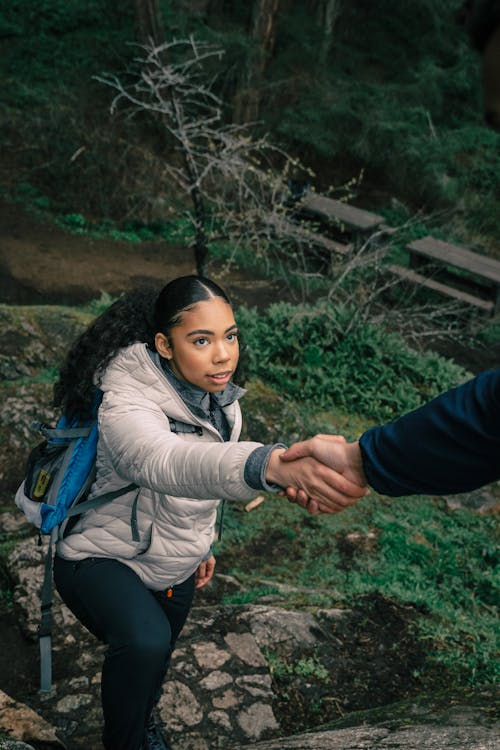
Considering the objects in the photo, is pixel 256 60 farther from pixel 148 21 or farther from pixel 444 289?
pixel 444 289

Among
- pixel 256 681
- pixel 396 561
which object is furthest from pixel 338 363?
pixel 256 681

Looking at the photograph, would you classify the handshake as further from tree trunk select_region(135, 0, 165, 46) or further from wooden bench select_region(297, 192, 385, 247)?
tree trunk select_region(135, 0, 165, 46)

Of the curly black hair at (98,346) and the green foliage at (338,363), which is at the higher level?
the curly black hair at (98,346)

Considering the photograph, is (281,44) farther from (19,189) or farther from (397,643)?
(397,643)

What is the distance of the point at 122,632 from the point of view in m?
2.33

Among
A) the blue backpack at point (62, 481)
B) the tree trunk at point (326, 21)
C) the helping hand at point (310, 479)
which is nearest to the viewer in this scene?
the helping hand at point (310, 479)

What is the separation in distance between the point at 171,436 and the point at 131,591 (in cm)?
54

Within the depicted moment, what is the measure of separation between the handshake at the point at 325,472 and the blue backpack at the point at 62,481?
0.59m

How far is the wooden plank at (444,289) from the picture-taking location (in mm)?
10977

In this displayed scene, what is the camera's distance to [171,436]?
7.60ft

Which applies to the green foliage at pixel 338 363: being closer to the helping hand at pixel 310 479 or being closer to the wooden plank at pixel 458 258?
the wooden plank at pixel 458 258

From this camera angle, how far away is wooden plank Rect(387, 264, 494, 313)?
432 inches

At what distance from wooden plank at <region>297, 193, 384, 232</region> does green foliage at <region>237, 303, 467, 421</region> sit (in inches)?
177

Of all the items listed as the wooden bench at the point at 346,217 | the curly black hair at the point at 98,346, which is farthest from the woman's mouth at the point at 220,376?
the wooden bench at the point at 346,217
